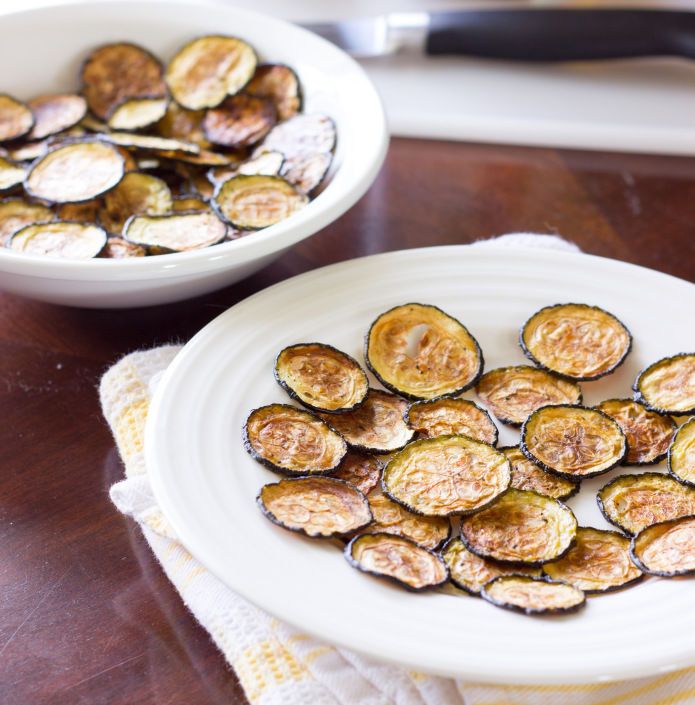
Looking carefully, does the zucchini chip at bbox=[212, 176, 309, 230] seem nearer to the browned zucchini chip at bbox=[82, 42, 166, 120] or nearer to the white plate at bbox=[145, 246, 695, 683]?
the white plate at bbox=[145, 246, 695, 683]

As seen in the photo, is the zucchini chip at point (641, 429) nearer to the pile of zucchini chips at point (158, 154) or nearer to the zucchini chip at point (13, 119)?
the pile of zucchini chips at point (158, 154)

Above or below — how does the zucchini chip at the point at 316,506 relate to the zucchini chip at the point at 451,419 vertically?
above

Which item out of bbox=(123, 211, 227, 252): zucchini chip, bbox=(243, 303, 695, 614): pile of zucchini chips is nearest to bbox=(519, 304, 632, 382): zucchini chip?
bbox=(243, 303, 695, 614): pile of zucchini chips

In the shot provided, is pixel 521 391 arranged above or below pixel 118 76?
below

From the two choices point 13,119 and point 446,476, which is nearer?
point 446,476

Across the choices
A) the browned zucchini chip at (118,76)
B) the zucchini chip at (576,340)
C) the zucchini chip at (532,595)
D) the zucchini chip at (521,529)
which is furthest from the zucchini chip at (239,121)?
the zucchini chip at (532,595)

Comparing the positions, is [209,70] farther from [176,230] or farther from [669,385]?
[669,385]

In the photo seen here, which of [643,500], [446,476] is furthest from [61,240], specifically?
[643,500]

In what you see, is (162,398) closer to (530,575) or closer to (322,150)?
(530,575)

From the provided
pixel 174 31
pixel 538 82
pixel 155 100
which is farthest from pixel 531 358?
pixel 538 82
